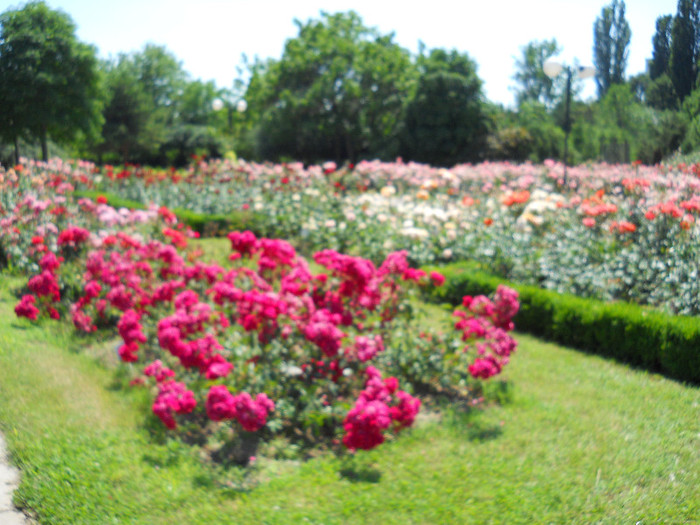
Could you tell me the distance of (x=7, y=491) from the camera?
9.64 ft

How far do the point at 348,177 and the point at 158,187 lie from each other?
4.33m

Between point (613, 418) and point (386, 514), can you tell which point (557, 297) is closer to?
point (613, 418)

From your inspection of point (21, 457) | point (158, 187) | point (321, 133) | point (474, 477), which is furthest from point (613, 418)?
point (321, 133)

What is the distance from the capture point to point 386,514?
9.87 ft

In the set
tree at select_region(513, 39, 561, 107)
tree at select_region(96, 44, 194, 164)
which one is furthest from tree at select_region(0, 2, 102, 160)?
tree at select_region(96, 44, 194, 164)

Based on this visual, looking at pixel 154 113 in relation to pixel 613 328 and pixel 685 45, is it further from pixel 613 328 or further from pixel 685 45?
pixel 685 45

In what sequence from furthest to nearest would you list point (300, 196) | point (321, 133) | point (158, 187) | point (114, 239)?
point (321, 133) < point (158, 187) < point (300, 196) < point (114, 239)

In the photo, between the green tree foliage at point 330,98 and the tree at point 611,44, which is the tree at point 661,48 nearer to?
the tree at point 611,44

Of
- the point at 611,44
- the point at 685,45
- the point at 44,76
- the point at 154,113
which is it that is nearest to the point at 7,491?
the point at 611,44

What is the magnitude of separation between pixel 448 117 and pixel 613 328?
20525 millimetres

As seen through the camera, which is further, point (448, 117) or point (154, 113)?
point (154, 113)

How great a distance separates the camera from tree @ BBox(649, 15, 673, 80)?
11.5ft

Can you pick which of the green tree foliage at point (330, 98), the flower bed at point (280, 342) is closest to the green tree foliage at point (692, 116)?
the flower bed at point (280, 342)

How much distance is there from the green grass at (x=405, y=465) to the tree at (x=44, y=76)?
327 cm
